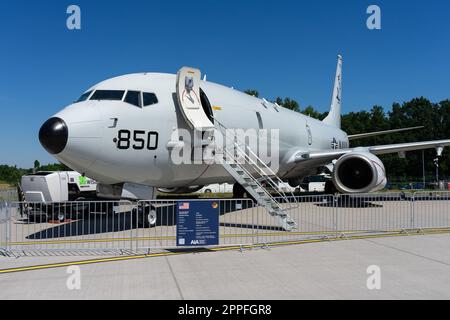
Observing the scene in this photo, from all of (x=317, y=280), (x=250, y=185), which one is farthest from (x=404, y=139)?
(x=317, y=280)

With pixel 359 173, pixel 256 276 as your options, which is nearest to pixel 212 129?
pixel 256 276

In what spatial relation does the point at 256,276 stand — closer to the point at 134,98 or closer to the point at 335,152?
the point at 134,98

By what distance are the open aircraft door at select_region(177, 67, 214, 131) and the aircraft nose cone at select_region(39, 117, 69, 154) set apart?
3.31m

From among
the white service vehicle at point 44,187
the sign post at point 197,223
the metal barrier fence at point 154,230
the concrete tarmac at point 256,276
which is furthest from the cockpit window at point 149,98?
the white service vehicle at point 44,187

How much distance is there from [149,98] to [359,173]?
11198mm

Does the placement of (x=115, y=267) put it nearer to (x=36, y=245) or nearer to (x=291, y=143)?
(x=36, y=245)

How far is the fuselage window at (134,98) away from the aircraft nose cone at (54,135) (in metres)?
1.95

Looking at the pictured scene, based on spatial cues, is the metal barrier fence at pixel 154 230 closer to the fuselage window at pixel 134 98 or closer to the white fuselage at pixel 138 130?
the white fuselage at pixel 138 130

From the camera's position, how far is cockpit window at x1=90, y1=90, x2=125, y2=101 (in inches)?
427

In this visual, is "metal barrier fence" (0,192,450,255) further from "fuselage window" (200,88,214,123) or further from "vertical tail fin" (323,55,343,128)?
"vertical tail fin" (323,55,343,128)

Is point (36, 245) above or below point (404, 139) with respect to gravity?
below

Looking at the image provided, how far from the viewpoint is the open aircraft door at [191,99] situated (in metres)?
11.7
